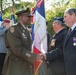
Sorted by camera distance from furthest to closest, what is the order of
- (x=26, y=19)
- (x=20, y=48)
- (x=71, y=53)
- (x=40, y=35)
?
1. (x=40, y=35)
2. (x=26, y=19)
3. (x=20, y=48)
4. (x=71, y=53)

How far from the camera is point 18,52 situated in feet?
17.5

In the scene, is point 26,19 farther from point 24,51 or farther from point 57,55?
point 57,55

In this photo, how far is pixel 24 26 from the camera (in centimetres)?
557

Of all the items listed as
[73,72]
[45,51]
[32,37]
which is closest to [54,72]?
[45,51]

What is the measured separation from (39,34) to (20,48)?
0.66m

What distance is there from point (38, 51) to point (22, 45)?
498 millimetres

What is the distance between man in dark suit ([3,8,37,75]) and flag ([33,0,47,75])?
23cm

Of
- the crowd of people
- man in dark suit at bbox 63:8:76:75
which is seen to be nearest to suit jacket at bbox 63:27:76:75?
man in dark suit at bbox 63:8:76:75

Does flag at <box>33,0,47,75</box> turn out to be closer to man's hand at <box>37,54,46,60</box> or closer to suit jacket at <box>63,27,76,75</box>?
man's hand at <box>37,54,46,60</box>

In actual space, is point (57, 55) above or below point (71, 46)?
below

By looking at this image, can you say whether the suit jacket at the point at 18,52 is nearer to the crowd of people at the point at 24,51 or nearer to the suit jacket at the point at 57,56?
the crowd of people at the point at 24,51

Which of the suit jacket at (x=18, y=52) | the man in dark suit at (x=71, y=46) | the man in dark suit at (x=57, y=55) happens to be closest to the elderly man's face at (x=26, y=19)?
the suit jacket at (x=18, y=52)

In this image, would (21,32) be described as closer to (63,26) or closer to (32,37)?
(32,37)

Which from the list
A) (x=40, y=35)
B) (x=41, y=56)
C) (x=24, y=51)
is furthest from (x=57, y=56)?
(x=24, y=51)
